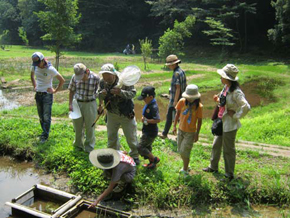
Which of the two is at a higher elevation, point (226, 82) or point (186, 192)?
point (226, 82)

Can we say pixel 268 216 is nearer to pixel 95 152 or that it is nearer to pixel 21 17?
pixel 95 152

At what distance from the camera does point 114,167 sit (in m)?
4.14

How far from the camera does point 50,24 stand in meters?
16.7

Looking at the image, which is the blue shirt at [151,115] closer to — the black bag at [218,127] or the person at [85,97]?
the black bag at [218,127]

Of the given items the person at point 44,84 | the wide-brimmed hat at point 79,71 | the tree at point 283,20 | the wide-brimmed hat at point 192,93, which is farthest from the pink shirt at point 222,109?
the tree at point 283,20

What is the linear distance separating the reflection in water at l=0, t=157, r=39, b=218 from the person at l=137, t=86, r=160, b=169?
2.20 m

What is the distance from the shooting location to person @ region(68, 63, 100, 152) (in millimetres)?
5302

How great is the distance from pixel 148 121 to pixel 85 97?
1500 millimetres

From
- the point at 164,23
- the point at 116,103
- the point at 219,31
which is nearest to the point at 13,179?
the point at 116,103

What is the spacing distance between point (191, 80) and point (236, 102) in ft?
41.9

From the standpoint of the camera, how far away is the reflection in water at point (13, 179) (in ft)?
15.8

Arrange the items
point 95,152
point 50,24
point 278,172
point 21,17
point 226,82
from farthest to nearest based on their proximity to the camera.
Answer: point 21,17
point 50,24
point 278,172
point 226,82
point 95,152

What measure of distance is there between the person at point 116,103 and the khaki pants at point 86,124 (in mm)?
659

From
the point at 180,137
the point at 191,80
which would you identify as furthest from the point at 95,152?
the point at 191,80
